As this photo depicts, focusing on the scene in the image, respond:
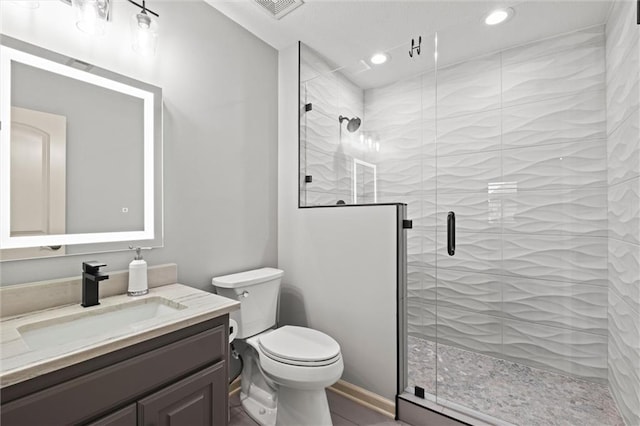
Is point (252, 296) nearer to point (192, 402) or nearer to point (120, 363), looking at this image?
point (192, 402)

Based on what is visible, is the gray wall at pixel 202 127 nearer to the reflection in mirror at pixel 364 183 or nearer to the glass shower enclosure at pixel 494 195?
the glass shower enclosure at pixel 494 195

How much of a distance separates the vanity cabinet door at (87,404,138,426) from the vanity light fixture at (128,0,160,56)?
5.09ft

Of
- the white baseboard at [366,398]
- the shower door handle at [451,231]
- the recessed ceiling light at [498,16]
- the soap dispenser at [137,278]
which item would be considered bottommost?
the white baseboard at [366,398]

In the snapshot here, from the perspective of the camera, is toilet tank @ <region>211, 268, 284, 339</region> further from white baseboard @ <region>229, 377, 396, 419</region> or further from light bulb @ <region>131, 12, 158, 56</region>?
light bulb @ <region>131, 12, 158, 56</region>

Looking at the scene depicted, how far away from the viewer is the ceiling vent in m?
1.88

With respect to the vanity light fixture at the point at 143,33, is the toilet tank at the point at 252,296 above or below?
below

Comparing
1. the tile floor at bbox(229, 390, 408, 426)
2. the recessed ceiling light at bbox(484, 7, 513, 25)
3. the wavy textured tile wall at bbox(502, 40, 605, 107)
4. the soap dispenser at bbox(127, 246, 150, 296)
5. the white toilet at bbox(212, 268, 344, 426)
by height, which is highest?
the recessed ceiling light at bbox(484, 7, 513, 25)

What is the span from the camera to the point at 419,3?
1862 mm

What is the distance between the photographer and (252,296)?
183cm

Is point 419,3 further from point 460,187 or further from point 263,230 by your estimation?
point 263,230

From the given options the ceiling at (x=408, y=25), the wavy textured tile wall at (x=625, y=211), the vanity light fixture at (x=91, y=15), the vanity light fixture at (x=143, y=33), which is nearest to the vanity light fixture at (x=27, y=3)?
the vanity light fixture at (x=91, y=15)

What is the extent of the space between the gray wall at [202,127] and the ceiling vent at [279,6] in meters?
0.28

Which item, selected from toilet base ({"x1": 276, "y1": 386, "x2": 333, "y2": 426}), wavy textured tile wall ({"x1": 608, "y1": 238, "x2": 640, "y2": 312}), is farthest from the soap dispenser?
wavy textured tile wall ({"x1": 608, "y1": 238, "x2": 640, "y2": 312})

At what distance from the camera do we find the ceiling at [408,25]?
69.9 inches
